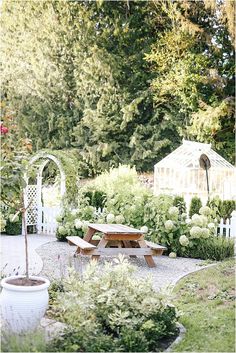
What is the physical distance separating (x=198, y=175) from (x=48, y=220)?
4603mm

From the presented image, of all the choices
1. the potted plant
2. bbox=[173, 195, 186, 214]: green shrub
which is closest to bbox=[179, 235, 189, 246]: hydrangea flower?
bbox=[173, 195, 186, 214]: green shrub

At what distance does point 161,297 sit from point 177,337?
1.19ft

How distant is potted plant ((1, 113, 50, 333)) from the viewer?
3852 millimetres

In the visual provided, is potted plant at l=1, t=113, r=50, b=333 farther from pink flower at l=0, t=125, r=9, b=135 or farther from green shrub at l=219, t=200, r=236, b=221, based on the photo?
green shrub at l=219, t=200, r=236, b=221

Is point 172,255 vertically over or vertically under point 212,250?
under

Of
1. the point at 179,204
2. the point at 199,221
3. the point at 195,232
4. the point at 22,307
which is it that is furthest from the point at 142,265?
the point at 22,307

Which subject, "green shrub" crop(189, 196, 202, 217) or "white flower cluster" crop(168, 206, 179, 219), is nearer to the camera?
"white flower cluster" crop(168, 206, 179, 219)

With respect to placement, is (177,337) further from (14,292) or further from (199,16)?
(199,16)

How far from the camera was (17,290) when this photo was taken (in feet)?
12.7

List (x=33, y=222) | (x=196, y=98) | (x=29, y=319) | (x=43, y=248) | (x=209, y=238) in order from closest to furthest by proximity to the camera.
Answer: (x=29, y=319), (x=209, y=238), (x=43, y=248), (x=33, y=222), (x=196, y=98)

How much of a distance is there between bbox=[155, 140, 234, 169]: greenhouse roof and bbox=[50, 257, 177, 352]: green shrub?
914 centimetres

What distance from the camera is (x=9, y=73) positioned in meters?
21.6

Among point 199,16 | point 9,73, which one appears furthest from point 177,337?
point 9,73

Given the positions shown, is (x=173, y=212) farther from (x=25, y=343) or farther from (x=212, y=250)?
(x=25, y=343)
